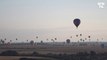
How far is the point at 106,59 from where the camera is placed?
202ft

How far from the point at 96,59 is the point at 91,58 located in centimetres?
139

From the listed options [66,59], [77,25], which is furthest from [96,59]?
[77,25]

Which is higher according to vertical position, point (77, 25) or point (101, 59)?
point (77, 25)

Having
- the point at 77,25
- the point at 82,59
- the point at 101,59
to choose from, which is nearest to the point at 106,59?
the point at 101,59

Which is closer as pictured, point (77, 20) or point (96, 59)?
point (96, 59)

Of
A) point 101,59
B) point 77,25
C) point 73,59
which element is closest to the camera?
point 73,59

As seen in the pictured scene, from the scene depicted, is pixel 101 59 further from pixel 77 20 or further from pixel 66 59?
pixel 77 20

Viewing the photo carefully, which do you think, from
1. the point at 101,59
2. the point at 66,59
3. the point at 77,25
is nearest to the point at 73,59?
the point at 66,59

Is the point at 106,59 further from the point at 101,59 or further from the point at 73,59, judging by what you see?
the point at 73,59

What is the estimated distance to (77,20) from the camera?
2943 inches

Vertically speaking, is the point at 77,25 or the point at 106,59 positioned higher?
the point at 77,25

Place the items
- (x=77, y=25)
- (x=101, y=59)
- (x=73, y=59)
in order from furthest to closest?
(x=77, y=25) → (x=101, y=59) → (x=73, y=59)

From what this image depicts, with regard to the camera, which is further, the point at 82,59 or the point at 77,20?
the point at 77,20

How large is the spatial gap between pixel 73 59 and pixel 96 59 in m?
4.74
